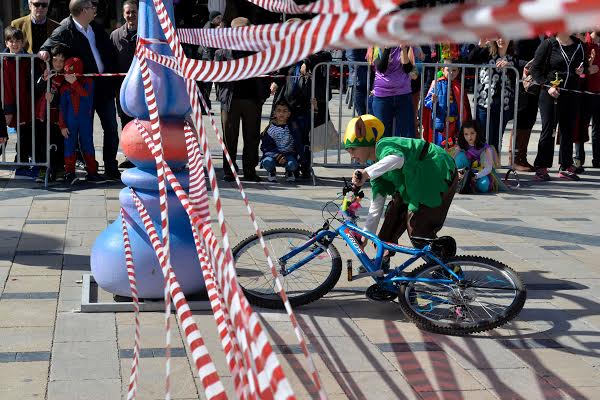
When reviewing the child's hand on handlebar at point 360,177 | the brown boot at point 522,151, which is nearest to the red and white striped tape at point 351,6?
the child's hand on handlebar at point 360,177

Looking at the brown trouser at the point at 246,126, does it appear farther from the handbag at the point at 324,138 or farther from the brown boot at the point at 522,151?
the brown boot at the point at 522,151

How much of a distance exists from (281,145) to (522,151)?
304cm

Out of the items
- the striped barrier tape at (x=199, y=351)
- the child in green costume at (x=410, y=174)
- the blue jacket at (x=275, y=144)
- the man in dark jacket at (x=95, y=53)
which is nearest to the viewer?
the striped barrier tape at (x=199, y=351)

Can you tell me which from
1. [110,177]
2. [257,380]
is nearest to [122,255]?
[257,380]

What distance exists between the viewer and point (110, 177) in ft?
Answer: 35.1

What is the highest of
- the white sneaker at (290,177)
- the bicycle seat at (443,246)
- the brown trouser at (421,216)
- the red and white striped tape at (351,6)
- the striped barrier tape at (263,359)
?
the red and white striped tape at (351,6)

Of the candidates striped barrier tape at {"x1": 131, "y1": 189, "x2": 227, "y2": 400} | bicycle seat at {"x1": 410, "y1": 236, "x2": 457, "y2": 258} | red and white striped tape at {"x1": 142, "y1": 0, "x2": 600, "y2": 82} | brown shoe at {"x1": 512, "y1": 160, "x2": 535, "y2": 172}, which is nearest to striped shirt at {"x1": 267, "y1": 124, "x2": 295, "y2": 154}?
brown shoe at {"x1": 512, "y1": 160, "x2": 535, "y2": 172}

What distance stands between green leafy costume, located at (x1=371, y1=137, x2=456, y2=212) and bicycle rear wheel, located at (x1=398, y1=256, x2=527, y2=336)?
1.76 ft

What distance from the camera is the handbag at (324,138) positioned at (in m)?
11.4

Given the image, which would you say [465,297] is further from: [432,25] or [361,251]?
[432,25]

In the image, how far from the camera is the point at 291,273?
19.1 feet

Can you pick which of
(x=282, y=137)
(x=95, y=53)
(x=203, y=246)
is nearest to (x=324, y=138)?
(x=282, y=137)

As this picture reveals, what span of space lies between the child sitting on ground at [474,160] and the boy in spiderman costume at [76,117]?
3.78 m

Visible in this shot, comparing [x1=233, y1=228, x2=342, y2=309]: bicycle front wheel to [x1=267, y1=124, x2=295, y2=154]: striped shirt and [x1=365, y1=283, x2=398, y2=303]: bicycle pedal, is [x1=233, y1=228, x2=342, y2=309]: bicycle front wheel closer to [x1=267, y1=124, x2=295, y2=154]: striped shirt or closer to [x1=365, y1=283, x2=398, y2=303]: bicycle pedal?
[x1=365, y1=283, x2=398, y2=303]: bicycle pedal
